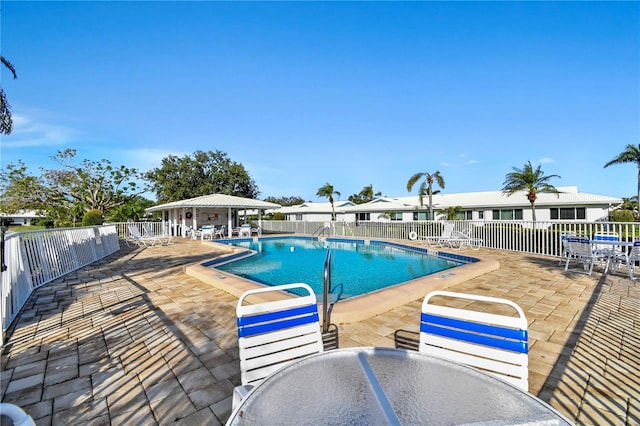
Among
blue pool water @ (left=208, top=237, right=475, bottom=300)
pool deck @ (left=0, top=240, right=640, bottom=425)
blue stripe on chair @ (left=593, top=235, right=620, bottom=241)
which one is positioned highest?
blue stripe on chair @ (left=593, top=235, right=620, bottom=241)

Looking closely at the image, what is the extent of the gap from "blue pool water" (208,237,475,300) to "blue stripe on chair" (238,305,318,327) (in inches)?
128

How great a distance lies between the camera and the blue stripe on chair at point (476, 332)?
1517mm

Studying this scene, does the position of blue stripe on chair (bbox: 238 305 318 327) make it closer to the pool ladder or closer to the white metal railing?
the pool ladder

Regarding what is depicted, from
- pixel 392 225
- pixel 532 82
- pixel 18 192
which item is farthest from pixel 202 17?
pixel 18 192

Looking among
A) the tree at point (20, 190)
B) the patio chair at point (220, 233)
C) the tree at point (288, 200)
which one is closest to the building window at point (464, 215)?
the patio chair at point (220, 233)

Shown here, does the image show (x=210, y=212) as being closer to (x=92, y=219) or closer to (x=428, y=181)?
(x=92, y=219)

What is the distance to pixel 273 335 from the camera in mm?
1816

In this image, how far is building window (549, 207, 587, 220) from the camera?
18.6m

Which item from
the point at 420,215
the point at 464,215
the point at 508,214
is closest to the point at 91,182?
the point at 420,215

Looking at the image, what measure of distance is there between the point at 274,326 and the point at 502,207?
2361cm

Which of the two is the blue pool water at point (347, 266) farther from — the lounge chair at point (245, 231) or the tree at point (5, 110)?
the tree at point (5, 110)

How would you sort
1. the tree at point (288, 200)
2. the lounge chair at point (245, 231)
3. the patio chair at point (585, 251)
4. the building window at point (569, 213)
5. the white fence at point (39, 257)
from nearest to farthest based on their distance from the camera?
the white fence at point (39, 257) < the patio chair at point (585, 251) < the lounge chair at point (245, 231) < the building window at point (569, 213) < the tree at point (288, 200)

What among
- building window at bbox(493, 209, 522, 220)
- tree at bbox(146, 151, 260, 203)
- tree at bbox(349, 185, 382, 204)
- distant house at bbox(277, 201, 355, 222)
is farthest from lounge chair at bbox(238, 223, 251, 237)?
tree at bbox(349, 185, 382, 204)

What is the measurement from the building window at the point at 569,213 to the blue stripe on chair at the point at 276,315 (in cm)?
2336
